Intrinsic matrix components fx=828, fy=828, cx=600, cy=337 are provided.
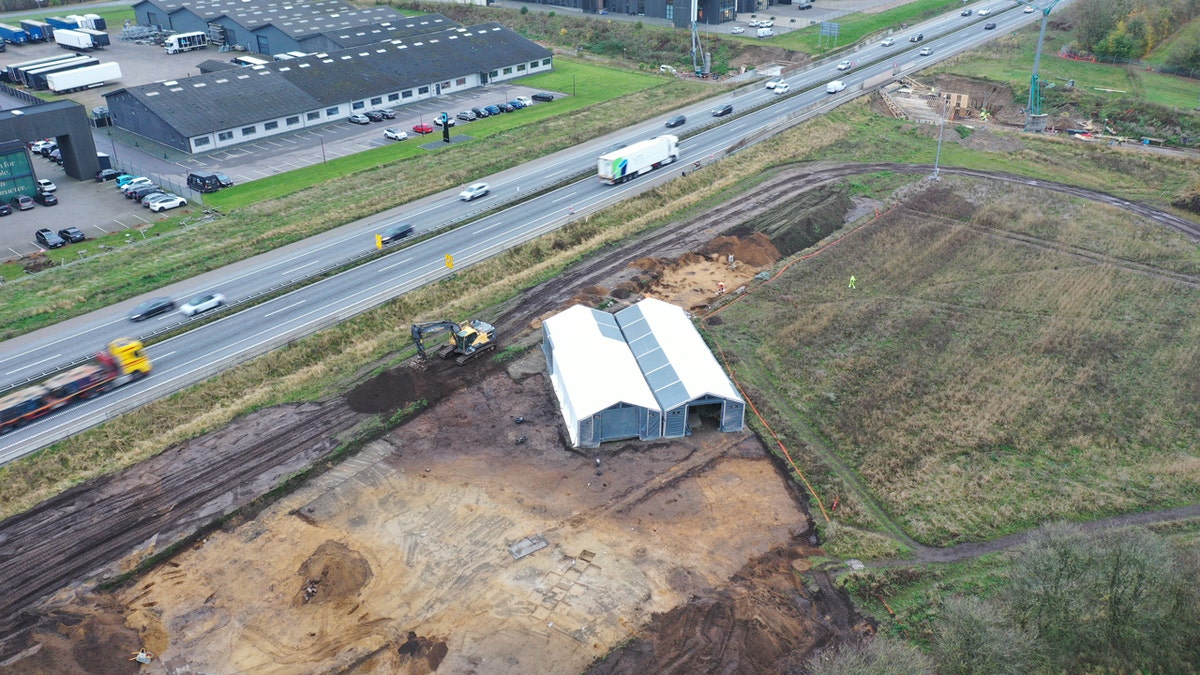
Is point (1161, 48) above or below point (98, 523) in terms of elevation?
above

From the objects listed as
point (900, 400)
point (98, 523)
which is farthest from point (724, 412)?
point (98, 523)

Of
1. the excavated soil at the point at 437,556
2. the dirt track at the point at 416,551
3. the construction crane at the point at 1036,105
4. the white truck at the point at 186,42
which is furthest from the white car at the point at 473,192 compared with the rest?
the white truck at the point at 186,42

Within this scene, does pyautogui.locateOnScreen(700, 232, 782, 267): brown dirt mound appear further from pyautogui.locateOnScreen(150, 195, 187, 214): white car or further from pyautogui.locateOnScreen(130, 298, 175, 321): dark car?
pyautogui.locateOnScreen(150, 195, 187, 214): white car

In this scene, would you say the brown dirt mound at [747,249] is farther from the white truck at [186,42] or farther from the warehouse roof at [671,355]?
the white truck at [186,42]

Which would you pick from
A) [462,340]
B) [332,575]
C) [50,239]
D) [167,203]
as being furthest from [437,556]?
[167,203]

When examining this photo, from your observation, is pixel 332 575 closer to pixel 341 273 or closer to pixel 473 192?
pixel 341 273

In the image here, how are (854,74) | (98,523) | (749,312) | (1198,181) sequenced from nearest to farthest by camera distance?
(98,523) < (749,312) < (1198,181) < (854,74)

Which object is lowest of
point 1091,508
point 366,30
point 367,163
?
point 1091,508

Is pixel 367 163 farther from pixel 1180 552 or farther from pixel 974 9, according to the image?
pixel 974 9
